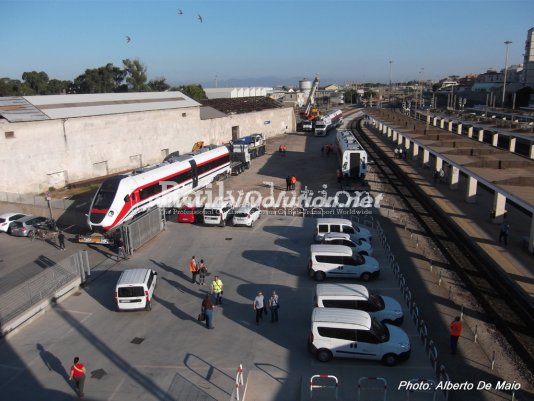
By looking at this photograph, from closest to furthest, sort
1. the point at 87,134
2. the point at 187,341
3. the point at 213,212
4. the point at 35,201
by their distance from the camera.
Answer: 1. the point at 187,341
2. the point at 213,212
3. the point at 35,201
4. the point at 87,134

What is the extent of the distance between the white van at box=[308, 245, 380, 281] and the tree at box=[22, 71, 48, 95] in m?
102

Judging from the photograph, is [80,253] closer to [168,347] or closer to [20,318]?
[20,318]

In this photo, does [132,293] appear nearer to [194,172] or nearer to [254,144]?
[194,172]

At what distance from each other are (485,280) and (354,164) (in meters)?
17.7

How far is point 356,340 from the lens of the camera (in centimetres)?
1302

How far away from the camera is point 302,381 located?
12156 mm

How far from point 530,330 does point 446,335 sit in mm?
3273

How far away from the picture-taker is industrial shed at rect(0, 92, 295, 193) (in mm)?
32938

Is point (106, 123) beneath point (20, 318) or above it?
above

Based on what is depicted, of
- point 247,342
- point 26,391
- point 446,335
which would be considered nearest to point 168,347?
point 247,342

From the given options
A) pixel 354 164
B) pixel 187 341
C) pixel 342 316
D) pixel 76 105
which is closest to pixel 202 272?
pixel 187 341

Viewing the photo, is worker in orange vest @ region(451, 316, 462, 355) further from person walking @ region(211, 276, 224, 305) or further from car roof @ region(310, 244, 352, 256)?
person walking @ region(211, 276, 224, 305)

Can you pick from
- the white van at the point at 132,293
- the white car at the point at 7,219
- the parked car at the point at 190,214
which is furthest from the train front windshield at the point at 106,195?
the white van at the point at 132,293

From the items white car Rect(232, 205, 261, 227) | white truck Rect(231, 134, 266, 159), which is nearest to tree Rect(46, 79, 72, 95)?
white truck Rect(231, 134, 266, 159)
